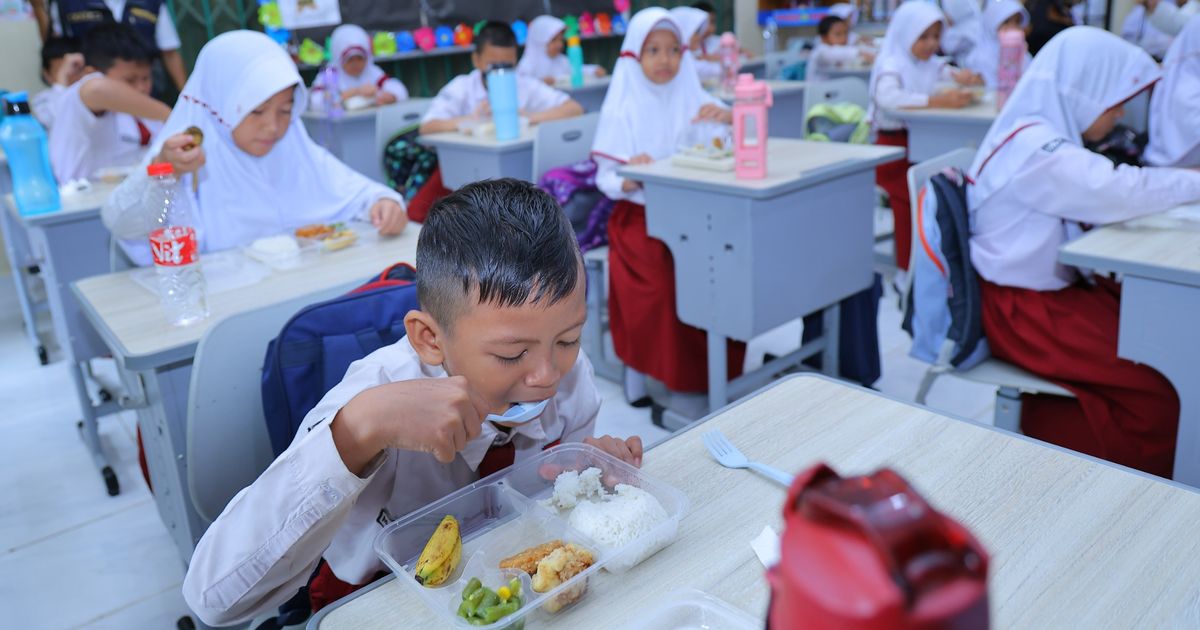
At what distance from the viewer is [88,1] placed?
5.19 meters

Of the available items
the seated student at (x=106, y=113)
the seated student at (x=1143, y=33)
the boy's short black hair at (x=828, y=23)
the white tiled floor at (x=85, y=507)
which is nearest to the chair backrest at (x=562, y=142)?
the white tiled floor at (x=85, y=507)

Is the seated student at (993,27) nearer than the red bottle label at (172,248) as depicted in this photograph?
No

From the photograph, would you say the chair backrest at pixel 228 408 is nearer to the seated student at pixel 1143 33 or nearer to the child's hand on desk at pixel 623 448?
the child's hand on desk at pixel 623 448

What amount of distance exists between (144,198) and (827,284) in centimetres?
183

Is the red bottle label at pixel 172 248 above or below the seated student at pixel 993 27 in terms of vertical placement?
below

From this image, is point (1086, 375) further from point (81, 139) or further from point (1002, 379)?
point (81, 139)

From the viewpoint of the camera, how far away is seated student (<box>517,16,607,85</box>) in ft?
19.9

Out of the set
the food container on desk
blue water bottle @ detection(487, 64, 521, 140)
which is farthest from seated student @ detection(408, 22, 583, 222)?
the food container on desk

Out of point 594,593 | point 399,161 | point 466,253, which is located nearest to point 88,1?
point 399,161

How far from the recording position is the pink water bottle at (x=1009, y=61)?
3566mm

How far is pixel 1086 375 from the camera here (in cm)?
187

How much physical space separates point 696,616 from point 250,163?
6.57 ft

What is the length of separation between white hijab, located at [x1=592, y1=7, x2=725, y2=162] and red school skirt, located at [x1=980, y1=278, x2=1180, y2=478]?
4.50ft

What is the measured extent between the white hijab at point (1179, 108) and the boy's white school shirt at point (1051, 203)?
55 centimetres
